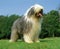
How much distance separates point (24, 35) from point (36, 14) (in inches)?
51.4

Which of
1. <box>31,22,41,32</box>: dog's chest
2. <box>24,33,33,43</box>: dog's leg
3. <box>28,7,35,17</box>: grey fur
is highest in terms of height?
<box>28,7,35,17</box>: grey fur

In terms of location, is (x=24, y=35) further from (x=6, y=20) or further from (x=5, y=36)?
(x=6, y=20)

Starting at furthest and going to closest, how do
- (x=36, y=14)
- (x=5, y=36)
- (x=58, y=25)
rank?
1. (x=58, y=25)
2. (x=5, y=36)
3. (x=36, y=14)

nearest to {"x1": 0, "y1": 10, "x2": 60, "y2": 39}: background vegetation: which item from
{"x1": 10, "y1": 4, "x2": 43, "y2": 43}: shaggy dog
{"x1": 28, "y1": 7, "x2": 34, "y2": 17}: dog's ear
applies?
{"x1": 10, "y1": 4, "x2": 43, "y2": 43}: shaggy dog

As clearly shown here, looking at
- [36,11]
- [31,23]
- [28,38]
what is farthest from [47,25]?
[36,11]

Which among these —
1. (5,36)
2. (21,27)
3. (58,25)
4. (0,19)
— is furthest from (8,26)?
(21,27)

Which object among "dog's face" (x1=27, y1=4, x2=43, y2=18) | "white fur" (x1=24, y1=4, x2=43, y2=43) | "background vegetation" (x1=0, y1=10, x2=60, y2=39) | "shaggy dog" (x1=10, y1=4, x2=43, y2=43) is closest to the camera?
"dog's face" (x1=27, y1=4, x2=43, y2=18)

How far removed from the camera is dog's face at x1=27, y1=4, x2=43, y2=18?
1416 centimetres

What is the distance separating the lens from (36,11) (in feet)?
46.7

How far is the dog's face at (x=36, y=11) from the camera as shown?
14156mm

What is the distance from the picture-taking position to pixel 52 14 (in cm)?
8356

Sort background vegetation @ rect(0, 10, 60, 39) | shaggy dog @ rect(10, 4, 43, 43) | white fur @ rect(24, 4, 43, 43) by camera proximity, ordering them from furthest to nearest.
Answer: background vegetation @ rect(0, 10, 60, 39) < white fur @ rect(24, 4, 43, 43) < shaggy dog @ rect(10, 4, 43, 43)

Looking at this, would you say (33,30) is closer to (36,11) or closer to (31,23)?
(31,23)

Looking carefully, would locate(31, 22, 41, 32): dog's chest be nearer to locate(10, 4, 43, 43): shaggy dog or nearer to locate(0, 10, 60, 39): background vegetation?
locate(10, 4, 43, 43): shaggy dog
